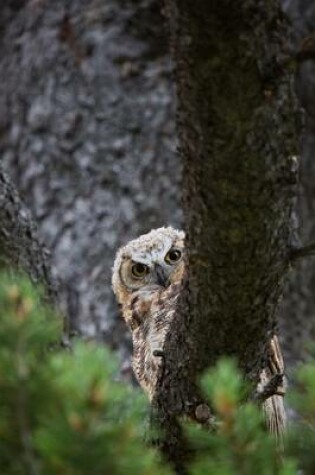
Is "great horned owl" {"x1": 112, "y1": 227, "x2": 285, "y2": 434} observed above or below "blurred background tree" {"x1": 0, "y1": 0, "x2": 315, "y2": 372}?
below

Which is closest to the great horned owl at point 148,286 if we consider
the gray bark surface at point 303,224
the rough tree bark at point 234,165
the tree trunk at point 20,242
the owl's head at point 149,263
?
the owl's head at point 149,263

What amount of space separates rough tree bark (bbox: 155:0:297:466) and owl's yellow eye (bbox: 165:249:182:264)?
1.98 meters

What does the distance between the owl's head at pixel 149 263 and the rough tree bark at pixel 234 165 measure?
190cm

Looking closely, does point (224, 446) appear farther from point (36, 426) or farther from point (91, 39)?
point (91, 39)

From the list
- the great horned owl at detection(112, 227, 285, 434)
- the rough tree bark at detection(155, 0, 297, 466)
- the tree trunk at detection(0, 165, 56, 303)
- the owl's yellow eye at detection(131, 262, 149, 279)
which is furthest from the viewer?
the owl's yellow eye at detection(131, 262, 149, 279)

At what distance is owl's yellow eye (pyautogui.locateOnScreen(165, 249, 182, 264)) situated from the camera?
14.9ft

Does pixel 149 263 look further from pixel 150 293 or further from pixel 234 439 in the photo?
pixel 234 439

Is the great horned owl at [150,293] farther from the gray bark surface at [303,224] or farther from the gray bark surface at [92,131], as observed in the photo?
the gray bark surface at [303,224]

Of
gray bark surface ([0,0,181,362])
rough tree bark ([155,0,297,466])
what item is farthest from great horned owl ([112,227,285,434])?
rough tree bark ([155,0,297,466])

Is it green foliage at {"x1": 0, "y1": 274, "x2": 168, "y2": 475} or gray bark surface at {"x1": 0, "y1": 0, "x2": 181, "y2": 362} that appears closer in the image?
green foliage at {"x1": 0, "y1": 274, "x2": 168, "y2": 475}

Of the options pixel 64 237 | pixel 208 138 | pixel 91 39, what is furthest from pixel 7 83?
pixel 208 138

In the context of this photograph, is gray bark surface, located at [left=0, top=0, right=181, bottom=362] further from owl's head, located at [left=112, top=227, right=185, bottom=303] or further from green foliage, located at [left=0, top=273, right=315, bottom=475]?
green foliage, located at [left=0, top=273, right=315, bottom=475]

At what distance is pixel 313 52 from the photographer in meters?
2.09

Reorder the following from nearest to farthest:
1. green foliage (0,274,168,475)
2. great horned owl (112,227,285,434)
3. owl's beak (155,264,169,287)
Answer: green foliage (0,274,168,475), great horned owl (112,227,285,434), owl's beak (155,264,169,287)
